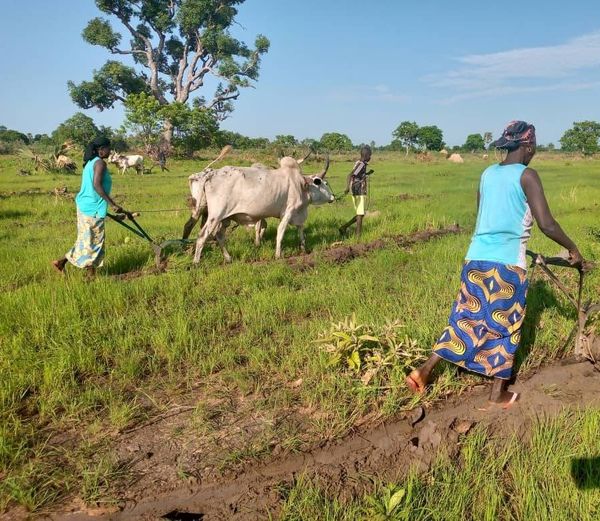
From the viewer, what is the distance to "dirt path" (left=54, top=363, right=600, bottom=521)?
2297 mm

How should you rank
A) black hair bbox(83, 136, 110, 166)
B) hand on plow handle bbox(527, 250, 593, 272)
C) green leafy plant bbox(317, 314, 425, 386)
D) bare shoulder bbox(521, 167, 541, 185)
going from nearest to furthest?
1. bare shoulder bbox(521, 167, 541, 185)
2. hand on plow handle bbox(527, 250, 593, 272)
3. green leafy plant bbox(317, 314, 425, 386)
4. black hair bbox(83, 136, 110, 166)

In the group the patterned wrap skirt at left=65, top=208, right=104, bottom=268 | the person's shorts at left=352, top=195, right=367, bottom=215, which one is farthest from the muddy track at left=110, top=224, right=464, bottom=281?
the person's shorts at left=352, top=195, right=367, bottom=215

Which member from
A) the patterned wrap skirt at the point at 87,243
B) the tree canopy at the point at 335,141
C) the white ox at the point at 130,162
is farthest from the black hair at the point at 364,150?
the tree canopy at the point at 335,141

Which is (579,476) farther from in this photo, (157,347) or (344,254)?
(344,254)

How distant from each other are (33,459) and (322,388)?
1.68 m

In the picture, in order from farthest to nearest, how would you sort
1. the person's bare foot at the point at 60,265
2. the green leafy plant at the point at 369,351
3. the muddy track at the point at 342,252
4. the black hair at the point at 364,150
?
the black hair at the point at 364,150 < the muddy track at the point at 342,252 < the person's bare foot at the point at 60,265 < the green leafy plant at the point at 369,351

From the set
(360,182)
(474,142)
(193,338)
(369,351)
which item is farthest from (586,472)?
(474,142)

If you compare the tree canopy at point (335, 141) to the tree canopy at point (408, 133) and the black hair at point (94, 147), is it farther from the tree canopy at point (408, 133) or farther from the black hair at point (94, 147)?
the black hair at point (94, 147)

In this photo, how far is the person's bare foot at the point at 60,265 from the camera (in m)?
5.62

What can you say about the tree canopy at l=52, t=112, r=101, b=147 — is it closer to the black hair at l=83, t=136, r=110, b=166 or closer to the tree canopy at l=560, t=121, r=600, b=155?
the black hair at l=83, t=136, r=110, b=166

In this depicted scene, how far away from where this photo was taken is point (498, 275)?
10.3ft

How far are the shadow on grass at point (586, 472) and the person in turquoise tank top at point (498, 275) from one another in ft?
2.22

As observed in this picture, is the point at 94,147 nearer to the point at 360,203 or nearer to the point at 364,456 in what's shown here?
the point at 360,203

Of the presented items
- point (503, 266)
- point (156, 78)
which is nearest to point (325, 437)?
point (503, 266)
